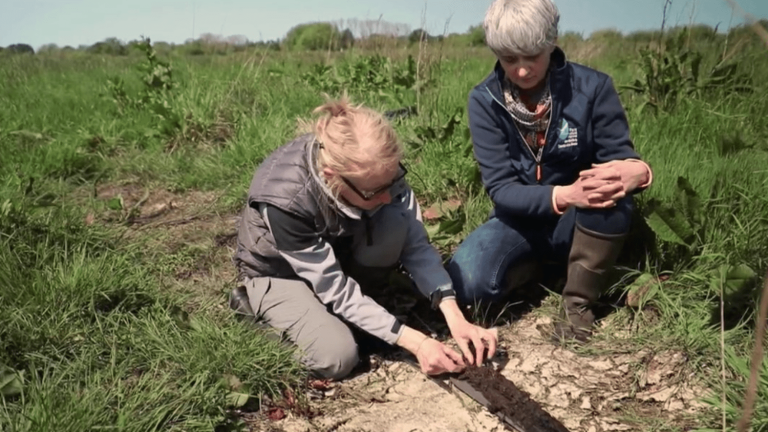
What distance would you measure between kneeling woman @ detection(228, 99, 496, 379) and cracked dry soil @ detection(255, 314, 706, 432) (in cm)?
12

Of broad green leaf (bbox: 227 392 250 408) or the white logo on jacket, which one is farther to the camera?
the white logo on jacket

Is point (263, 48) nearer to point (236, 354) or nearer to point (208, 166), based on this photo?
point (208, 166)

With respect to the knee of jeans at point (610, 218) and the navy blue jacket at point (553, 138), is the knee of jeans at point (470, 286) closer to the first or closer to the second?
the navy blue jacket at point (553, 138)

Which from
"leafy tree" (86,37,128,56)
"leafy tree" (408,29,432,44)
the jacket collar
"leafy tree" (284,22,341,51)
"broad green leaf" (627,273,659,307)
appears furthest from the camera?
"leafy tree" (86,37,128,56)

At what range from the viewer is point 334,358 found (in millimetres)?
2383

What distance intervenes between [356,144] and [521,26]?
0.67 m

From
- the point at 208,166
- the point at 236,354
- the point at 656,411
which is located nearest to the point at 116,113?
the point at 208,166

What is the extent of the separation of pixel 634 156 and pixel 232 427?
5.55 feet

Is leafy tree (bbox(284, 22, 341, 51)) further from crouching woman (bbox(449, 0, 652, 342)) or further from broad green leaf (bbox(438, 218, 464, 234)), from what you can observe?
crouching woman (bbox(449, 0, 652, 342))

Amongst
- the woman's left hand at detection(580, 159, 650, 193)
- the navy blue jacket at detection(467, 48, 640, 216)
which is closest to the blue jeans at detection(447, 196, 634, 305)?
the navy blue jacket at detection(467, 48, 640, 216)

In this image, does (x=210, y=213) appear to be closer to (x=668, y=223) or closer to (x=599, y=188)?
(x=599, y=188)

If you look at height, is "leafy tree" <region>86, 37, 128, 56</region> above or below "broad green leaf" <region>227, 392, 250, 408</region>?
above

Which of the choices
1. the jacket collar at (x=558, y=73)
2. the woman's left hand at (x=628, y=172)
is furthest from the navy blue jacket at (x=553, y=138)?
the woman's left hand at (x=628, y=172)

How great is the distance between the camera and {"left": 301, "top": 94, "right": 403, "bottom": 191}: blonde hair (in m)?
2.19
